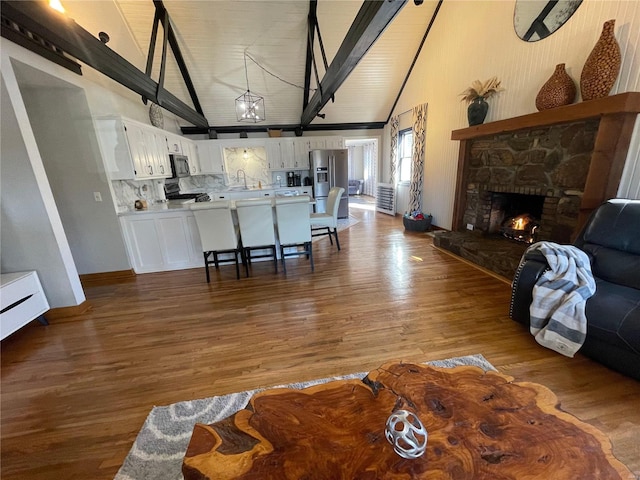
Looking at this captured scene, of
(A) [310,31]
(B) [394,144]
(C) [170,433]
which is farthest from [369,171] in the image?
(C) [170,433]

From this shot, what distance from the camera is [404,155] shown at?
6.55 meters

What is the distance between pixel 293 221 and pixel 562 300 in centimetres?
268

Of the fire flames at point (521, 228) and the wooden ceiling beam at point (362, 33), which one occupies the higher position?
the wooden ceiling beam at point (362, 33)

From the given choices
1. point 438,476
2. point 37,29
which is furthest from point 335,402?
point 37,29

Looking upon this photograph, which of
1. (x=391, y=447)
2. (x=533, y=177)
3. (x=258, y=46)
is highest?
(x=258, y=46)

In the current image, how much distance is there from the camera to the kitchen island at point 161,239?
356 centimetres

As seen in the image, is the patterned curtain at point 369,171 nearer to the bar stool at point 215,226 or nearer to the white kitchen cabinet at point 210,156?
the white kitchen cabinet at point 210,156

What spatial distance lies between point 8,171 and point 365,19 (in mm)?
3584

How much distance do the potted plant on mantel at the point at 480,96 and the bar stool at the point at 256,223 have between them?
3.29 metres

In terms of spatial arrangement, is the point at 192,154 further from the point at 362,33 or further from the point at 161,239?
the point at 362,33

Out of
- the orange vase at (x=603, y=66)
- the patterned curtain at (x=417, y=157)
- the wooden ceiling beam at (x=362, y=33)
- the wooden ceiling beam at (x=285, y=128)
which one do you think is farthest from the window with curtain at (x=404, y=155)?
the orange vase at (x=603, y=66)

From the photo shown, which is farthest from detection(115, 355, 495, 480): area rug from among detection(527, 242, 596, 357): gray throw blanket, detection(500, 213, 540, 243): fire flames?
detection(500, 213, 540, 243): fire flames

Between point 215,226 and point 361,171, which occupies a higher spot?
point 361,171

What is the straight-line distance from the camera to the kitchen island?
3.56m
